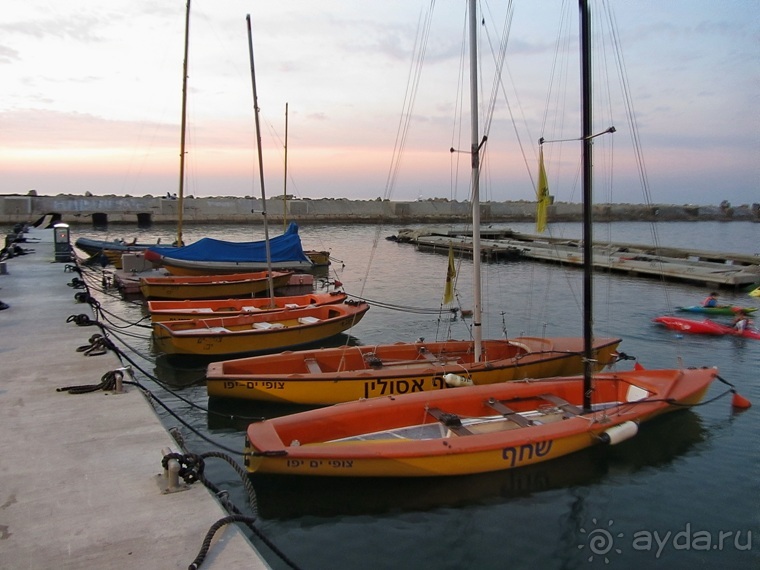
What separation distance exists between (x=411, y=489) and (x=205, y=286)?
16662 millimetres

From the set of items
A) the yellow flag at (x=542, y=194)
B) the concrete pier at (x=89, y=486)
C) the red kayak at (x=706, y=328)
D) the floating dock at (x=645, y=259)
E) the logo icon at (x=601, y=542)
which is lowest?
the logo icon at (x=601, y=542)

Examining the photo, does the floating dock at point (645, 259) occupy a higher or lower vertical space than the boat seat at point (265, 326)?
higher

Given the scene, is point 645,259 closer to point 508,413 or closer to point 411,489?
point 508,413

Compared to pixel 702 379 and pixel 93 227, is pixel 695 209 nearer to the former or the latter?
pixel 93 227

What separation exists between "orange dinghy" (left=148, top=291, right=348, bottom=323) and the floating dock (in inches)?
235

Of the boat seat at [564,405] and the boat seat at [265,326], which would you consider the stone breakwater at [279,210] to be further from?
the boat seat at [564,405]

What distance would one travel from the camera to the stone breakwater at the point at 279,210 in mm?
65312

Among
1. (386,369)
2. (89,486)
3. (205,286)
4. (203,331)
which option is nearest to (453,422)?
(386,369)

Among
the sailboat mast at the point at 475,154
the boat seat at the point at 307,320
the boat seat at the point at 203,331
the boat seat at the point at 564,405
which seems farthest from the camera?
the boat seat at the point at 307,320

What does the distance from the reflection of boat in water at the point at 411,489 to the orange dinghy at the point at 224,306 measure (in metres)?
9.14

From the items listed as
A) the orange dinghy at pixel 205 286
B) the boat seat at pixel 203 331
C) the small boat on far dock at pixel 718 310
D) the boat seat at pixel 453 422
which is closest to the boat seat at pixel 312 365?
the boat seat at pixel 453 422

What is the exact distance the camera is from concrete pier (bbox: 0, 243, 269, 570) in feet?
14.1

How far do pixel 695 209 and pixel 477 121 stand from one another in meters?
133

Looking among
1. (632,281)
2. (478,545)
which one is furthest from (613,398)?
(632,281)
